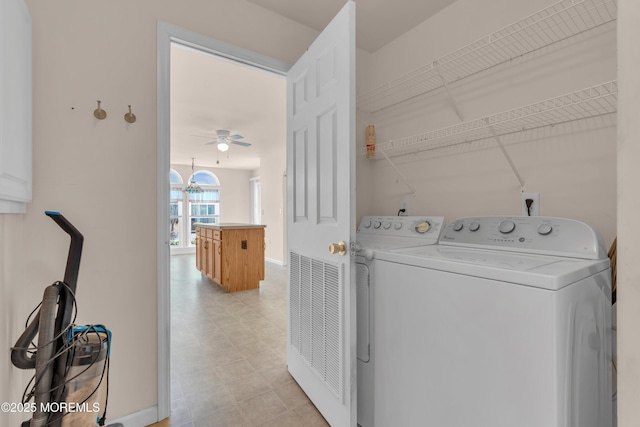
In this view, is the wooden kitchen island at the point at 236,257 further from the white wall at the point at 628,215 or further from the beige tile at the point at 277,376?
the white wall at the point at 628,215

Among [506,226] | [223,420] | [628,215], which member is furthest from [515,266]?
[223,420]

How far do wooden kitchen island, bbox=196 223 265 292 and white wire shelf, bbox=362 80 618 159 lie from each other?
2938mm

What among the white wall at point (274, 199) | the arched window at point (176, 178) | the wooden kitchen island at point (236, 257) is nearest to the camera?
the wooden kitchen island at point (236, 257)

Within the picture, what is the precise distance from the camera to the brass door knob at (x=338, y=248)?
1345 millimetres

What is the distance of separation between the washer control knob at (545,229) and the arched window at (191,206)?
26.8 feet

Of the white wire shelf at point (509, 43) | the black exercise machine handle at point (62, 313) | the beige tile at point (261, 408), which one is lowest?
the beige tile at point (261, 408)

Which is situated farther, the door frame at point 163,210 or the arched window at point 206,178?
the arched window at point 206,178

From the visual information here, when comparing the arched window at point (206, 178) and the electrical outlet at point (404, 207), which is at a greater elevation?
the arched window at point (206, 178)

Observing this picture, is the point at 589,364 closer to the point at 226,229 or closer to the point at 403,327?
the point at 403,327

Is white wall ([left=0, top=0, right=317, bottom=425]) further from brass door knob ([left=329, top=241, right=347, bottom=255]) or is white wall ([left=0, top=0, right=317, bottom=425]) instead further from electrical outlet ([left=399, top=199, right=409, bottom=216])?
electrical outlet ([left=399, top=199, right=409, bottom=216])

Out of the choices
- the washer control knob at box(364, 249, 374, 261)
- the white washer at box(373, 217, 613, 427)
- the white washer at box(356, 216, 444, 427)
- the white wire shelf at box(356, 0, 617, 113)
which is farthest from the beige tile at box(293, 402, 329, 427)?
the white wire shelf at box(356, 0, 617, 113)

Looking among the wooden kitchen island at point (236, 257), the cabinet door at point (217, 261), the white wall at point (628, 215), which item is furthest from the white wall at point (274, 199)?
the white wall at point (628, 215)

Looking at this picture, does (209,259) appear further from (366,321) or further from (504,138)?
(504,138)

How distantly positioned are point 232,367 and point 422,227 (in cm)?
166
